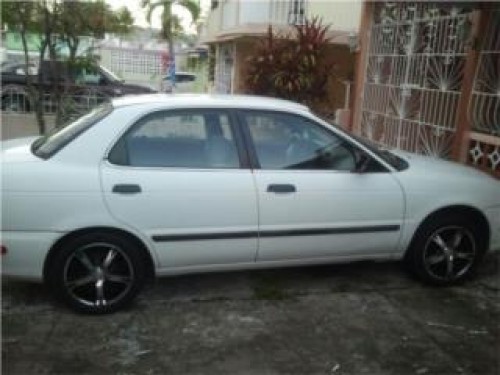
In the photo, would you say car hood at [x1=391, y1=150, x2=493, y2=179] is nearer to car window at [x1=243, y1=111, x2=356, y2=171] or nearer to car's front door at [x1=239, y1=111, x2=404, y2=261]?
car's front door at [x1=239, y1=111, x2=404, y2=261]

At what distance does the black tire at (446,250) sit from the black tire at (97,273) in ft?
7.23

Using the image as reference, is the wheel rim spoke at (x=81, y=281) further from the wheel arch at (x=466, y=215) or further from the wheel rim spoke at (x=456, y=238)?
the wheel rim spoke at (x=456, y=238)

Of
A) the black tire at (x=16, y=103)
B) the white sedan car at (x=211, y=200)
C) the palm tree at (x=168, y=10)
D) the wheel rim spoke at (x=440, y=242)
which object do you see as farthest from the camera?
the palm tree at (x=168, y=10)

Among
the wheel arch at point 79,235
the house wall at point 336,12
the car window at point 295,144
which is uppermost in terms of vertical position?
the house wall at point 336,12

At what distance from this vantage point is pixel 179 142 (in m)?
4.40

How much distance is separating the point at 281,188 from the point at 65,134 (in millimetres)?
1616

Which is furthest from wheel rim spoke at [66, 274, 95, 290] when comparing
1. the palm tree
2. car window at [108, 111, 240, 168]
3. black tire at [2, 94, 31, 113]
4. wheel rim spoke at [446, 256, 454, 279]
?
the palm tree

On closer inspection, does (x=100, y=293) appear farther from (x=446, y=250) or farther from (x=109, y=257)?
(x=446, y=250)

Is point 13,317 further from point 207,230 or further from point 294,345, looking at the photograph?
point 294,345

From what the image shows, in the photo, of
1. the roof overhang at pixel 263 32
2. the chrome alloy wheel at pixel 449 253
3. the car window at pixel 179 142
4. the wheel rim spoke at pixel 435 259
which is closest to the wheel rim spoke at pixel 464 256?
the chrome alloy wheel at pixel 449 253

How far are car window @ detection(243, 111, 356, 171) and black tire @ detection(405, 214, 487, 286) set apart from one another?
88 centimetres

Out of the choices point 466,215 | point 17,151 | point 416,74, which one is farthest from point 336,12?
point 17,151

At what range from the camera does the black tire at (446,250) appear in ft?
16.0

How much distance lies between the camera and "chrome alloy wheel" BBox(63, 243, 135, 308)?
164 inches
